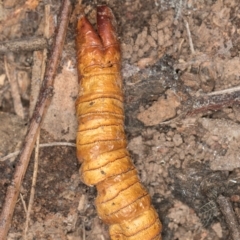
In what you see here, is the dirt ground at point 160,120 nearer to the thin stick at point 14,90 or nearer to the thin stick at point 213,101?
the thin stick at point 213,101

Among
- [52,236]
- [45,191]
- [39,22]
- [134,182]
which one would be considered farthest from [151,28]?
[52,236]

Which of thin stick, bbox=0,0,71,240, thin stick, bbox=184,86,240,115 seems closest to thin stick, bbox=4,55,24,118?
thin stick, bbox=0,0,71,240

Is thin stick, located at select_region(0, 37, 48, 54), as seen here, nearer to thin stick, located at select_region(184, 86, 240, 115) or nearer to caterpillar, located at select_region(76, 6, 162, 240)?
caterpillar, located at select_region(76, 6, 162, 240)

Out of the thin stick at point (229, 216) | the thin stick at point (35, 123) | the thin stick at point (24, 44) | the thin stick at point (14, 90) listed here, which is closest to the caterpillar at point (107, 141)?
the thin stick at point (35, 123)

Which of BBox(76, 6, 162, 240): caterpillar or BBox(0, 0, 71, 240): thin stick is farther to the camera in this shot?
BBox(0, 0, 71, 240): thin stick

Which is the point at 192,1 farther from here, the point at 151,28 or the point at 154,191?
the point at 154,191

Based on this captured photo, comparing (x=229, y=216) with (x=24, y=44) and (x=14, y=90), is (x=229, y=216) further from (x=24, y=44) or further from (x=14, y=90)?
(x=24, y=44)
